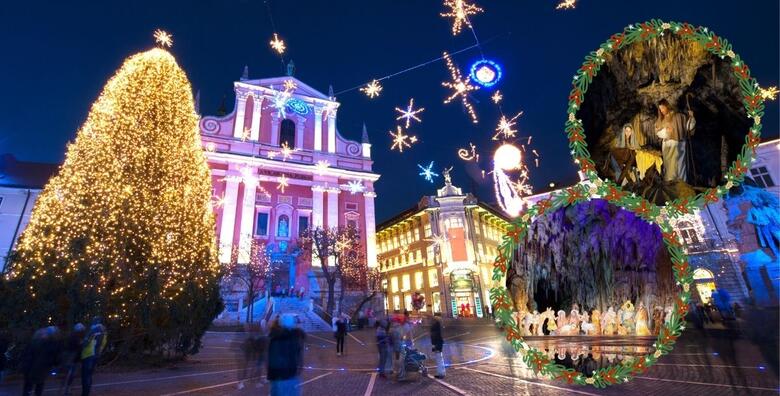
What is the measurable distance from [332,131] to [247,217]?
14.0 metres

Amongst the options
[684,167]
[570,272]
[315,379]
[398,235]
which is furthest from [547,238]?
[398,235]

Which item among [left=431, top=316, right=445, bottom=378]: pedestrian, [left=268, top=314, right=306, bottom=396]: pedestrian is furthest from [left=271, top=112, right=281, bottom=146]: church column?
[left=268, top=314, right=306, bottom=396]: pedestrian

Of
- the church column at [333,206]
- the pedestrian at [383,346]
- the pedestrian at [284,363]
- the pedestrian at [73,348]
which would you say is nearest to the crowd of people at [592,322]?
the pedestrian at [284,363]

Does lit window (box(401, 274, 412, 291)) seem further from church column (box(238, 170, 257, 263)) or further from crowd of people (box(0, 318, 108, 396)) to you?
crowd of people (box(0, 318, 108, 396))

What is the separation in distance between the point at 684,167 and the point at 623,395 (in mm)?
4110

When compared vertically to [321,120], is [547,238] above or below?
below

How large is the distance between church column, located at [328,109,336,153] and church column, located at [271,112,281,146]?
5.75 meters

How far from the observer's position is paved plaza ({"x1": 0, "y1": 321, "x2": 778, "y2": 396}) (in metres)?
3.26

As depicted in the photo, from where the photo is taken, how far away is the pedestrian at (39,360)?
639 cm

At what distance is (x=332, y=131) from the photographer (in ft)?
134

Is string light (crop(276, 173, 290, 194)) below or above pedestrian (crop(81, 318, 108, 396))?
above

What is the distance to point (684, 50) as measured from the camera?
2.54 meters

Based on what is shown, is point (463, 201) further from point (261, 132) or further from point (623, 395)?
point (623, 395)

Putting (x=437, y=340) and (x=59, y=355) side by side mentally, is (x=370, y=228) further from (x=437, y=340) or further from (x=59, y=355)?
(x=59, y=355)
